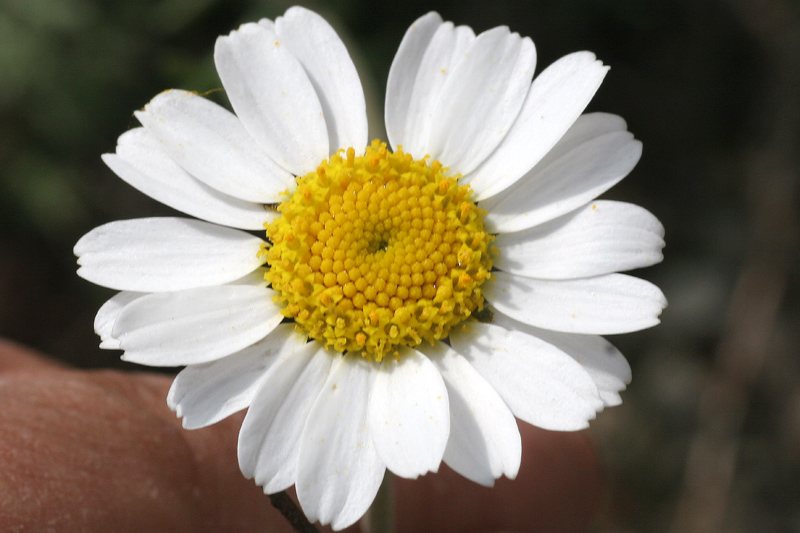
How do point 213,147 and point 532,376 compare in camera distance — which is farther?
point 213,147

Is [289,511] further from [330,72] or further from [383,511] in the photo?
[330,72]

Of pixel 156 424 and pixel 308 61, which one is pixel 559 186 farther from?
pixel 156 424

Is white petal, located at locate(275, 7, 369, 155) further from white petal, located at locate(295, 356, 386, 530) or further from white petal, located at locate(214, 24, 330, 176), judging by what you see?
white petal, located at locate(295, 356, 386, 530)

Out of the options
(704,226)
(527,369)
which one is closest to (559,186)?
(527,369)

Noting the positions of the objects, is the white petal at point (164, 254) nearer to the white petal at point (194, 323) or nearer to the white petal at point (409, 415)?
the white petal at point (194, 323)

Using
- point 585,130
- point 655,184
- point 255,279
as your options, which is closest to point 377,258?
point 255,279

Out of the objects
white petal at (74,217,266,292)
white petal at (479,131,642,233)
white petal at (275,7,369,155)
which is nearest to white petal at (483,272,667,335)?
white petal at (479,131,642,233)

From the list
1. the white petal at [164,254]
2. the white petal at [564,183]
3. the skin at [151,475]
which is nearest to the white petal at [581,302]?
the white petal at [564,183]
